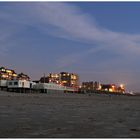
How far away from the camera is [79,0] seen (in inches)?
752

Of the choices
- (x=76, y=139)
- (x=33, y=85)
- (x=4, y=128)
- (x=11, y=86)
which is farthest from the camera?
(x=33, y=85)

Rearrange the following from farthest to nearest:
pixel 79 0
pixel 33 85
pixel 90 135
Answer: pixel 33 85, pixel 79 0, pixel 90 135

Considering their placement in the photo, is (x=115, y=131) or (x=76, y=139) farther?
(x=115, y=131)

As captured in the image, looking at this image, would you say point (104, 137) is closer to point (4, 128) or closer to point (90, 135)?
point (90, 135)

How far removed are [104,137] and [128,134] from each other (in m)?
1.06

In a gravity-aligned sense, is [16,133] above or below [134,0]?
below

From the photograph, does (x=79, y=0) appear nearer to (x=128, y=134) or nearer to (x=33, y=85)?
(x=128, y=134)

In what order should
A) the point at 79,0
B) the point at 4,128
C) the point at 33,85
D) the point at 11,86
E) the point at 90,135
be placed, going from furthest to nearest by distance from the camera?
the point at 33,85 → the point at 11,86 → the point at 79,0 → the point at 4,128 → the point at 90,135

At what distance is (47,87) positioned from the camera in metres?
186

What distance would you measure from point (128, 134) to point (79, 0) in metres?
11.2

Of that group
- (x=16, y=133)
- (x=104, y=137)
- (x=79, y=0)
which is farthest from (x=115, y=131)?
(x=79, y=0)

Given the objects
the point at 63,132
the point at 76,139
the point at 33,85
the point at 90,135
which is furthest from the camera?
the point at 33,85

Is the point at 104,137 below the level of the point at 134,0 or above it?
below

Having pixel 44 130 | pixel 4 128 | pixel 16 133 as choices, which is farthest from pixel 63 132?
pixel 4 128
